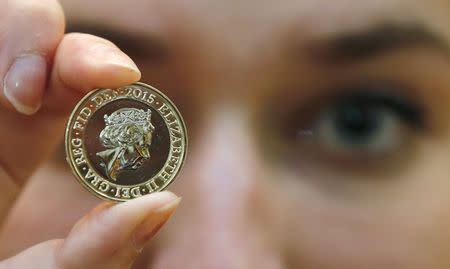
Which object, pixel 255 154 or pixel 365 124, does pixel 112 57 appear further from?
pixel 365 124

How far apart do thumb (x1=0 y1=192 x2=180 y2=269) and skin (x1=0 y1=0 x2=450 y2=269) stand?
0.23m

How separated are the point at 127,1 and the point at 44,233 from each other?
0.44 metres

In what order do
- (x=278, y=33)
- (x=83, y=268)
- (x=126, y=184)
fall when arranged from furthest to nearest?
1. (x=278, y=33)
2. (x=126, y=184)
3. (x=83, y=268)

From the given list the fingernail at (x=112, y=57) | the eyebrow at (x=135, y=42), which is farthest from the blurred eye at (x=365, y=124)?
the fingernail at (x=112, y=57)

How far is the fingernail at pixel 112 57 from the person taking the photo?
89cm

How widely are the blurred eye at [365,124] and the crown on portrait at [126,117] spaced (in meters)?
0.42

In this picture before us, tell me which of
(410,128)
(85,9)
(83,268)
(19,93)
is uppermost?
(410,128)

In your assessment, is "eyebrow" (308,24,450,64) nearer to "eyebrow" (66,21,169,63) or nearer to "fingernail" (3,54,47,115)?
"eyebrow" (66,21,169,63)

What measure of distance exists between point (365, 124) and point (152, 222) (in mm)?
624

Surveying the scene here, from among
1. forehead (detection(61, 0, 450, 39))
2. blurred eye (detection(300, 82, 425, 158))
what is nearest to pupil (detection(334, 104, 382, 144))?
blurred eye (detection(300, 82, 425, 158))

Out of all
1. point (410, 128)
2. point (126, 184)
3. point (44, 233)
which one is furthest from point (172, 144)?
point (410, 128)

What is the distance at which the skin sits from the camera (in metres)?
1.10

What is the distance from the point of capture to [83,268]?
85 cm

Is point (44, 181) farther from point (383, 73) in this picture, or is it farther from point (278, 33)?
point (383, 73)
